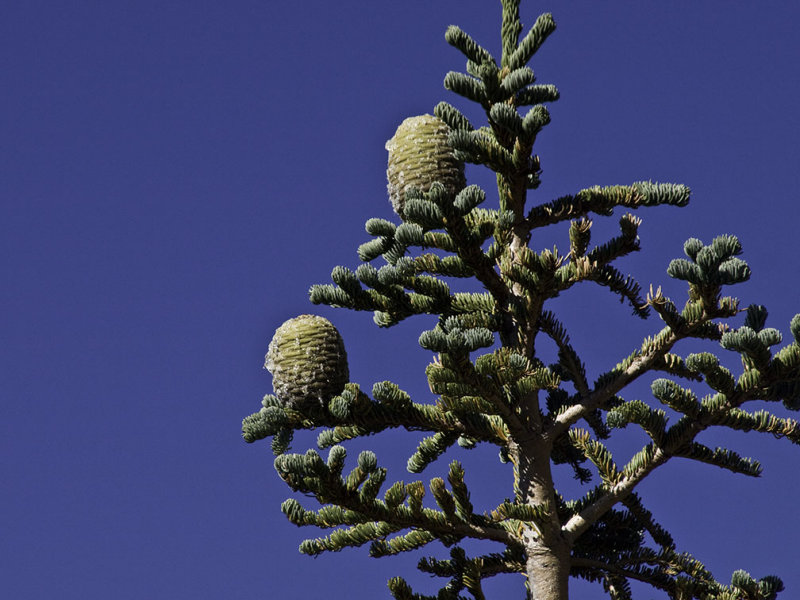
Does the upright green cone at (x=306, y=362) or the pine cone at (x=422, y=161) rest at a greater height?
the pine cone at (x=422, y=161)

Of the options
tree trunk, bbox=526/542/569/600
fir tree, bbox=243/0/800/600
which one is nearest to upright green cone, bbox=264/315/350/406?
fir tree, bbox=243/0/800/600

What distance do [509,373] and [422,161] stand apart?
59.8 inches

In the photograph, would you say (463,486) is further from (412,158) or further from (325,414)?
(412,158)

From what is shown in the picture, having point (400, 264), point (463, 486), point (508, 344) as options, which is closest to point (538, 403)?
point (508, 344)

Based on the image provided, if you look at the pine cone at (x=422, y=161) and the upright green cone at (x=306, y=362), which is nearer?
the upright green cone at (x=306, y=362)

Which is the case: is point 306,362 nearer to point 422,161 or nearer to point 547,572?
point 422,161

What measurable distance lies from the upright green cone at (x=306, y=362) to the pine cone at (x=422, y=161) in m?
1.04

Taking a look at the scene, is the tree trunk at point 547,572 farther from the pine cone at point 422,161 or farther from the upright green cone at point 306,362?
the pine cone at point 422,161

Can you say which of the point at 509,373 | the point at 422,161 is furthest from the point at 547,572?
the point at 422,161

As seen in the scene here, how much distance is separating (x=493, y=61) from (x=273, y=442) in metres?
2.69

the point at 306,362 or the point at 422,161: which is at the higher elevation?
the point at 422,161

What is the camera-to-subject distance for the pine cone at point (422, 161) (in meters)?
6.37

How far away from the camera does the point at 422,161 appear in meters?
6.39

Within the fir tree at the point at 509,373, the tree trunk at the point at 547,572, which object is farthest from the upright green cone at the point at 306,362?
the tree trunk at the point at 547,572
